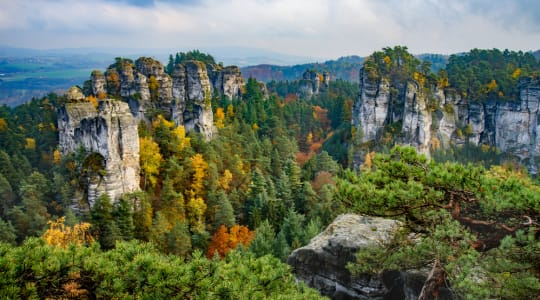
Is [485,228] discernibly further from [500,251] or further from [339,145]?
[339,145]

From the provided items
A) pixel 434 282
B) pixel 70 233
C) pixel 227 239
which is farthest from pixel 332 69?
pixel 434 282

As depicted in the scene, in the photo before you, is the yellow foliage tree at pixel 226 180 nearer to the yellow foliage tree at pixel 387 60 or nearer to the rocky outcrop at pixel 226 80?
the rocky outcrop at pixel 226 80

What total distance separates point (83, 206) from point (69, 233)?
4.26m

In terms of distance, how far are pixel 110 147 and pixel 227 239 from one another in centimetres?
1070

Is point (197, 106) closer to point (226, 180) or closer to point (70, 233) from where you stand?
point (226, 180)

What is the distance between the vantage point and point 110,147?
3000 cm

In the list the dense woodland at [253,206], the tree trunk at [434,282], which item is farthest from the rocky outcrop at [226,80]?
the tree trunk at [434,282]

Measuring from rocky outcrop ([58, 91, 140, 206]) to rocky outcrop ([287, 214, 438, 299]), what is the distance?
20458 millimetres

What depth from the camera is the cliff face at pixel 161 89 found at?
141ft

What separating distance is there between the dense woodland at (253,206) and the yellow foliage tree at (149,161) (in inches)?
4.4

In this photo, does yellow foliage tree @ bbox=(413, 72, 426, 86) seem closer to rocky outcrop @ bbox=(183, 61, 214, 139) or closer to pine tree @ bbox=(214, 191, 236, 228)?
rocky outcrop @ bbox=(183, 61, 214, 139)

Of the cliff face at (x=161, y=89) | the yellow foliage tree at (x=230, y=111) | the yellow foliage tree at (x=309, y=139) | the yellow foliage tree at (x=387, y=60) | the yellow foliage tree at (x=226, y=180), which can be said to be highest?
the yellow foliage tree at (x=387, y=60)

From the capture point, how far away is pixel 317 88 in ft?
296

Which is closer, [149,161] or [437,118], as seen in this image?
[149,161]
